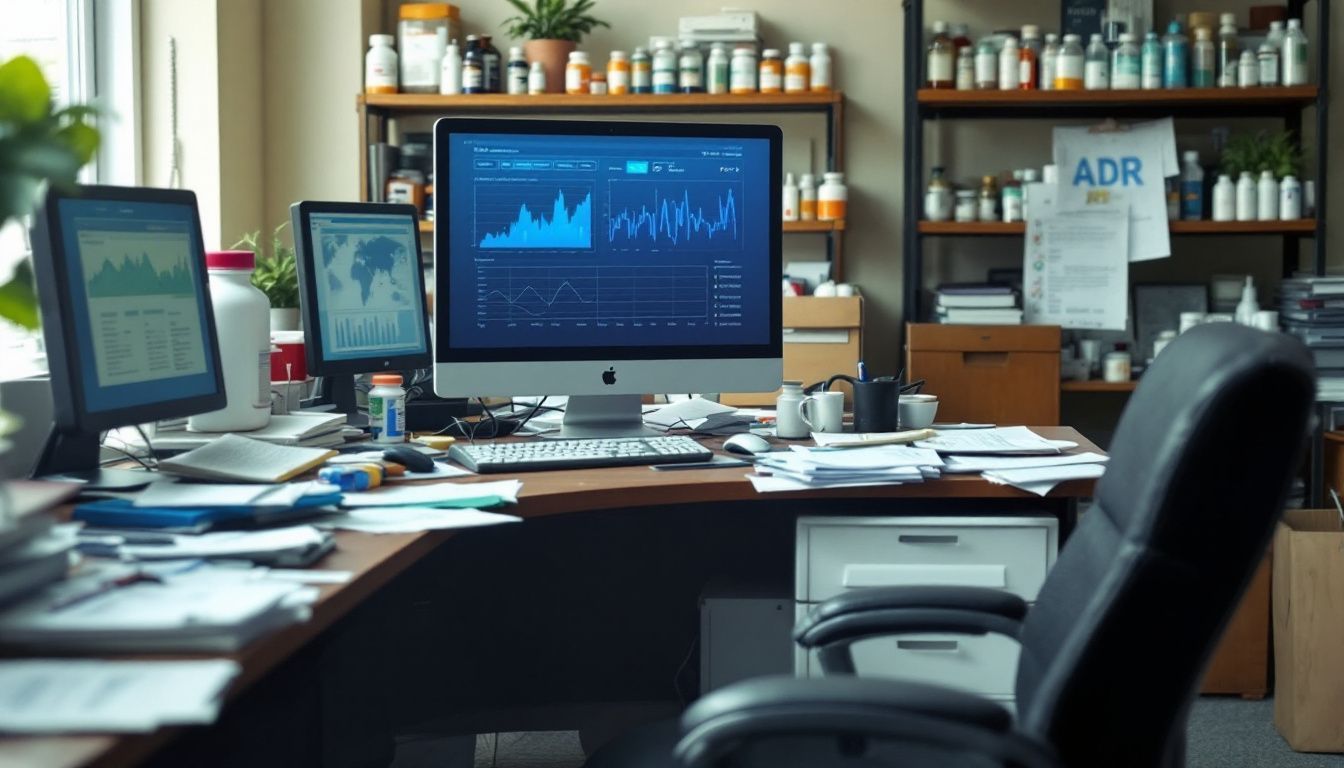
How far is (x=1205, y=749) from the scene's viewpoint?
2744 millimetres

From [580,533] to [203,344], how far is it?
0.88m

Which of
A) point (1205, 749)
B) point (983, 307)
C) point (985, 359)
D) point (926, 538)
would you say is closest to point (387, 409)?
point (926, 538)

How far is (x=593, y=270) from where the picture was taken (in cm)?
223

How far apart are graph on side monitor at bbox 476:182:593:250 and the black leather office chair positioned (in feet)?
3.97

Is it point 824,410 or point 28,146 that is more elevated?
point 28,146

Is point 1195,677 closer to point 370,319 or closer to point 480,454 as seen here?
point 480,454

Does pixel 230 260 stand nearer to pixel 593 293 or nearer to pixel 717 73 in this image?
pixel 593 293

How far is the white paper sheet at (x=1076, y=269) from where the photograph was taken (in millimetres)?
3928

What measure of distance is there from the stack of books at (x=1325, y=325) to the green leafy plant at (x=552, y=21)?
2208 millimetres

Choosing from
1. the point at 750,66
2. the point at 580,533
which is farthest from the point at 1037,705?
the point at 750,66

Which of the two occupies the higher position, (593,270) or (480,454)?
(593,270)

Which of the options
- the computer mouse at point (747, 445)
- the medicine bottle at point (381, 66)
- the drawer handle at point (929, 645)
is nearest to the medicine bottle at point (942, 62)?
the medicine bottle at point (381, 66)

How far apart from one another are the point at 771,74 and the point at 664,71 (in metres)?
0.32

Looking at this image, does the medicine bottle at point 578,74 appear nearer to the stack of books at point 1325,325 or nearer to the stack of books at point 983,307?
the stack of books at point 983,307
